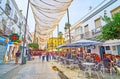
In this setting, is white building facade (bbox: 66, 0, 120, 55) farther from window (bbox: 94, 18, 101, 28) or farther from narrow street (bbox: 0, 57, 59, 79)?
narrow street (bbox: 0, 57, 59, 79)

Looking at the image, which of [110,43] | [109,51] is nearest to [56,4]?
[110,43]

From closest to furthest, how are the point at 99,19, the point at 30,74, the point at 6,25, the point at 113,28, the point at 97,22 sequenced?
the point at 113,28
the point at 30,74
the point at 6,25
the point at 99,19
the point at 97,22

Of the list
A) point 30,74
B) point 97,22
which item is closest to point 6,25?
point 30,74

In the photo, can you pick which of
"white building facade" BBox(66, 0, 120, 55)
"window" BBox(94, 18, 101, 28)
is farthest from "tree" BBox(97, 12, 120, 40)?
"window" BBox(94, 18, 101, 28)

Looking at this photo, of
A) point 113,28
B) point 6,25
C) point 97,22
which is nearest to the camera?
point 113,28

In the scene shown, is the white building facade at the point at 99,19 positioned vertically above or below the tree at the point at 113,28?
above

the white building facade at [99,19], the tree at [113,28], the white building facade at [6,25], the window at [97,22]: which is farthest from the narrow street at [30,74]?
the window at [97,22]

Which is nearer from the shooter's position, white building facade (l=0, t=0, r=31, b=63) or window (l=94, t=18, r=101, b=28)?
white building facade (l=0, t=0, r=31, b=63)

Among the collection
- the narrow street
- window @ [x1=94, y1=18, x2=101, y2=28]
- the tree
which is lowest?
the narrow street

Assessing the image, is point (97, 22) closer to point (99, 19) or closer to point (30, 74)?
point (99, 19)

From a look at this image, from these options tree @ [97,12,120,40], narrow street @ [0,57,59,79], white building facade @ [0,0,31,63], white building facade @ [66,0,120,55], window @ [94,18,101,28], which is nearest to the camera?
tree @ [97,12,120,40]

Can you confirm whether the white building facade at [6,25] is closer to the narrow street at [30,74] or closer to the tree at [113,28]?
the narrow street at [30,74]

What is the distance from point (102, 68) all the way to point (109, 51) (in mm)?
6755

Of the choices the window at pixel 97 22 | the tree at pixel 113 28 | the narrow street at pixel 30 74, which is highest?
the window at pixel 97 22
